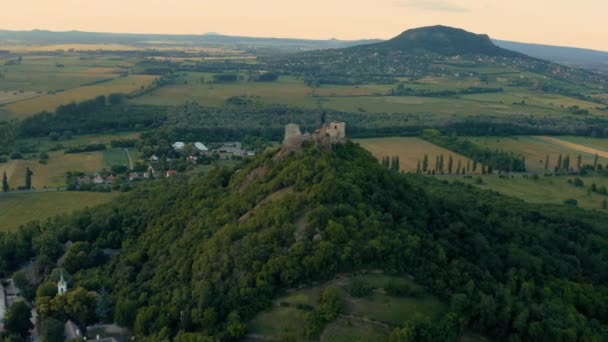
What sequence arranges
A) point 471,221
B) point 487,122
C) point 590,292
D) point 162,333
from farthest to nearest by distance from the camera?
point 487,122
point 471,221
point 590,292
point 162,333

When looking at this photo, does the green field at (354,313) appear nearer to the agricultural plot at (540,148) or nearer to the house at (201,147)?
the agricultural plot at (540,148)

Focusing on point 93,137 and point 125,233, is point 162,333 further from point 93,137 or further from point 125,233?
point 93,137

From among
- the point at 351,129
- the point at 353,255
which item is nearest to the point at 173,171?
the point at 351,129

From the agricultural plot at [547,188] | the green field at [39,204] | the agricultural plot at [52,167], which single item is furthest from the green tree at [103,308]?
the agricultural plot at [547,188]

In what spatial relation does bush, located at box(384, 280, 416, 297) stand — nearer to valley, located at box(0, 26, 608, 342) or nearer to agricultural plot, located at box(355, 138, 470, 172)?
A: valley, located at box(0, 26, 608, 342)

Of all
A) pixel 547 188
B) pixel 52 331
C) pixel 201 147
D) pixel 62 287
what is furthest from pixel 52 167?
pixel 547 188

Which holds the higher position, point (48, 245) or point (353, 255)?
point (353, 255)

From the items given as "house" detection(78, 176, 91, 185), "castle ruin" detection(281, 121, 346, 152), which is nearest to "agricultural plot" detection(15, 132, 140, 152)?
"house" detection(78, 176, 91, 185)
